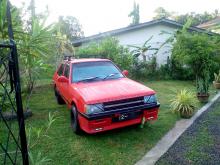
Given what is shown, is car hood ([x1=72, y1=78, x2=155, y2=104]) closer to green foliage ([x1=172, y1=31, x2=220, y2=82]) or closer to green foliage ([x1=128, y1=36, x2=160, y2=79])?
green foliage ([x1=172, y1=31, x2=220, y2=82])

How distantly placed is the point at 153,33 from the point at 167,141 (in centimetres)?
1155

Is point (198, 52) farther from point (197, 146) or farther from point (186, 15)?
point (186, 15)

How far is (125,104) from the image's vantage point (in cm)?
540

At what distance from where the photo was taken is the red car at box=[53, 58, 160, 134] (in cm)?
520

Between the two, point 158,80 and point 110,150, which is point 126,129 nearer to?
point 110,150

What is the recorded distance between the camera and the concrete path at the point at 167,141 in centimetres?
457

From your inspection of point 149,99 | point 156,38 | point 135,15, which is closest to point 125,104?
point 149,99

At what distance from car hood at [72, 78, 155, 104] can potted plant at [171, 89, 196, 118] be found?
1702 millimetres

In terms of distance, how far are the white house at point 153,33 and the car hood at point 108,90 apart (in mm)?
9934

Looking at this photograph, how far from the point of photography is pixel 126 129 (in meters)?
6.16

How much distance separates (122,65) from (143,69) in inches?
64.8

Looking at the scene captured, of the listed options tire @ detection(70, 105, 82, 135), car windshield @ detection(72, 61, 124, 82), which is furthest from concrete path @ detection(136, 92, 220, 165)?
car windshield @ detection(72, 61, 124, 82)

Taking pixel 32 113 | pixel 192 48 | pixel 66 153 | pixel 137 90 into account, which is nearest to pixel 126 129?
pixel 137 90

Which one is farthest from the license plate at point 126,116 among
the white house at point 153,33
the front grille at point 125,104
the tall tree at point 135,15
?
the tall tree at point 135,15
